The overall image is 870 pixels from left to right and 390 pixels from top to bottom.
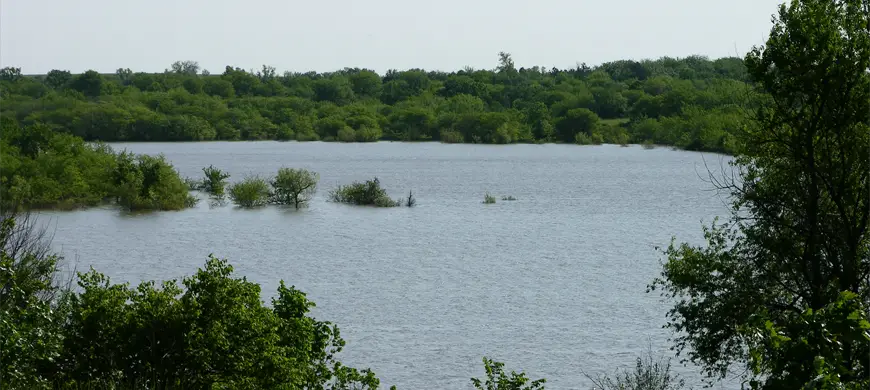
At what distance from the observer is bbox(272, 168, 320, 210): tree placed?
54.7 m

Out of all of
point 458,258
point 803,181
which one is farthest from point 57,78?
point 803,181

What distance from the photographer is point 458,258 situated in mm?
38656

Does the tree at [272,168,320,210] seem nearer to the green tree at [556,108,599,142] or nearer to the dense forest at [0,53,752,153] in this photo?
the dense forest at [0,53,752,153]

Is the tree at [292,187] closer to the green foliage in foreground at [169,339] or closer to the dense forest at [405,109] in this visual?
the green foliage in foreground at [169,339]

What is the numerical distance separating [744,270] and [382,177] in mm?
57041

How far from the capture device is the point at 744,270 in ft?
55.9

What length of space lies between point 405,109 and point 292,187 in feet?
272

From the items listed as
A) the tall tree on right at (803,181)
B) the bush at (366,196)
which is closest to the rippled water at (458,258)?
the bush at (366,196)

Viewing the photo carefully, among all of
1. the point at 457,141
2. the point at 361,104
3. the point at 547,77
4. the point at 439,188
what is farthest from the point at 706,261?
the point at 547,77

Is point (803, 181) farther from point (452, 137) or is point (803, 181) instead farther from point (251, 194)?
point (452, 137)

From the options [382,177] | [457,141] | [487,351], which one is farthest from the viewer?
[457,141]

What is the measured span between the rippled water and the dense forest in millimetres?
34579

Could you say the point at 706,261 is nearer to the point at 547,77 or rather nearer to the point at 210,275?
the point at 210,275

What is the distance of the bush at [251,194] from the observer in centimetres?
5397
